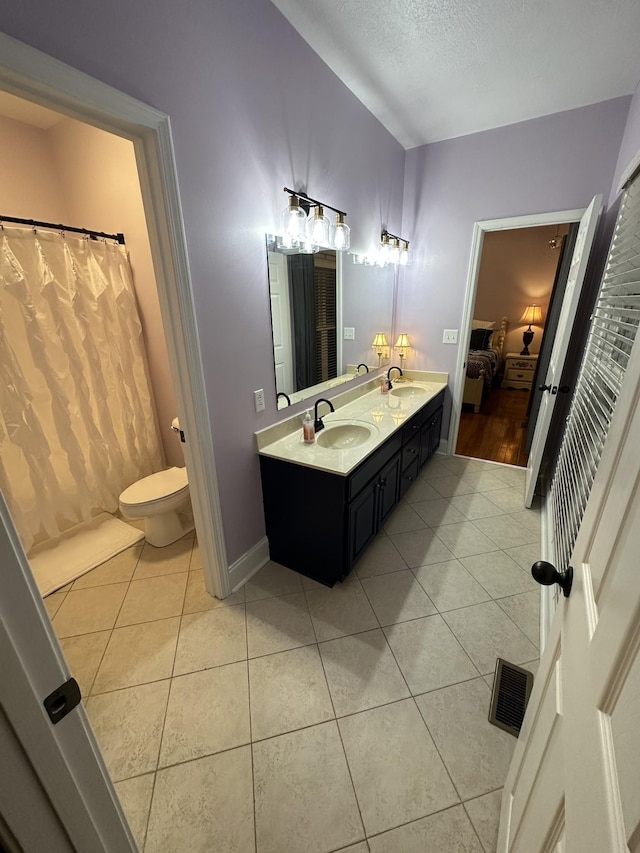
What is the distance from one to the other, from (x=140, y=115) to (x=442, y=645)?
7.81 feet

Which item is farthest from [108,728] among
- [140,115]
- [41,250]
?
[41,250]

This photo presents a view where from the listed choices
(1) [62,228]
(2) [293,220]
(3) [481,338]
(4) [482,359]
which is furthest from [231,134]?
(3) [481,338]

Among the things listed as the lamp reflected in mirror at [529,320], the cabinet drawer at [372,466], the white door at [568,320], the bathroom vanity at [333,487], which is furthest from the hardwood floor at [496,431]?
the cabinet drawer at [372,466]

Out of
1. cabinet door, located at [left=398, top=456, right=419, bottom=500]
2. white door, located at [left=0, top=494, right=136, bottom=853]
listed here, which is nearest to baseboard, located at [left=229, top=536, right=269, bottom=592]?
cabinet door, located at [left=398, top=456, right=419, bottom=500]

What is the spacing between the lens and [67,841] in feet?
1.96

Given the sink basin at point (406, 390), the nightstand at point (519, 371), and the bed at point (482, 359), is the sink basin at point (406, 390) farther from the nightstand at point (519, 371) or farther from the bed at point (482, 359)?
the nightstand at point (519, 371)

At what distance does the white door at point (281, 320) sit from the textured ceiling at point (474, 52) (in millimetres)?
1041

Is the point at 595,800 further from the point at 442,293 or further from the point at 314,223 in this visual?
the point at 442,293

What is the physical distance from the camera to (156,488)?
88.4 inches

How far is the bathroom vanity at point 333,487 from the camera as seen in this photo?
5.66 feet

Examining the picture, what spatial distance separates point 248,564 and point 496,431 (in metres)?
3.28

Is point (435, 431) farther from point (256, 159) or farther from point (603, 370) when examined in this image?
point (256, 159)

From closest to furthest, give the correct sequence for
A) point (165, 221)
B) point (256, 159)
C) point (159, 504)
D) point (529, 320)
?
point (165, 221) → point (256, 159) → point (159, 504) → point (529, 320)

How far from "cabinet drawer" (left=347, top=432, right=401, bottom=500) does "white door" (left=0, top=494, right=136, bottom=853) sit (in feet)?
4.10
